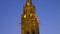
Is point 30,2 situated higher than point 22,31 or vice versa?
point 30,2

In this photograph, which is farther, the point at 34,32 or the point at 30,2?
the point at 30,2

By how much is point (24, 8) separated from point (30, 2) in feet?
6.95

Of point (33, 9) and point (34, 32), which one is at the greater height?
point (33, 9)

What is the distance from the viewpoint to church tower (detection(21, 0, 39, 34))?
142 feet

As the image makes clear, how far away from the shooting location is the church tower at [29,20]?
4322cm

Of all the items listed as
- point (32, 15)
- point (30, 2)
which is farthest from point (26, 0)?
point (32, 15)

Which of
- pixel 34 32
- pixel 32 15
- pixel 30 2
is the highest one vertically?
pixel 30 2

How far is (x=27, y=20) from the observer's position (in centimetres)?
4372

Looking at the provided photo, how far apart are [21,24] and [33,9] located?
4394 mm

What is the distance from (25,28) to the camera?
43.4 metres

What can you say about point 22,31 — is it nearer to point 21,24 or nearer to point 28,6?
point 21,24

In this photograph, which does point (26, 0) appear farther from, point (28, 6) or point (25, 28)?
point (25, 28)

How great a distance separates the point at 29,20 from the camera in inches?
1722

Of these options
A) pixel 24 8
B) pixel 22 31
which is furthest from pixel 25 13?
pixel 22 31
